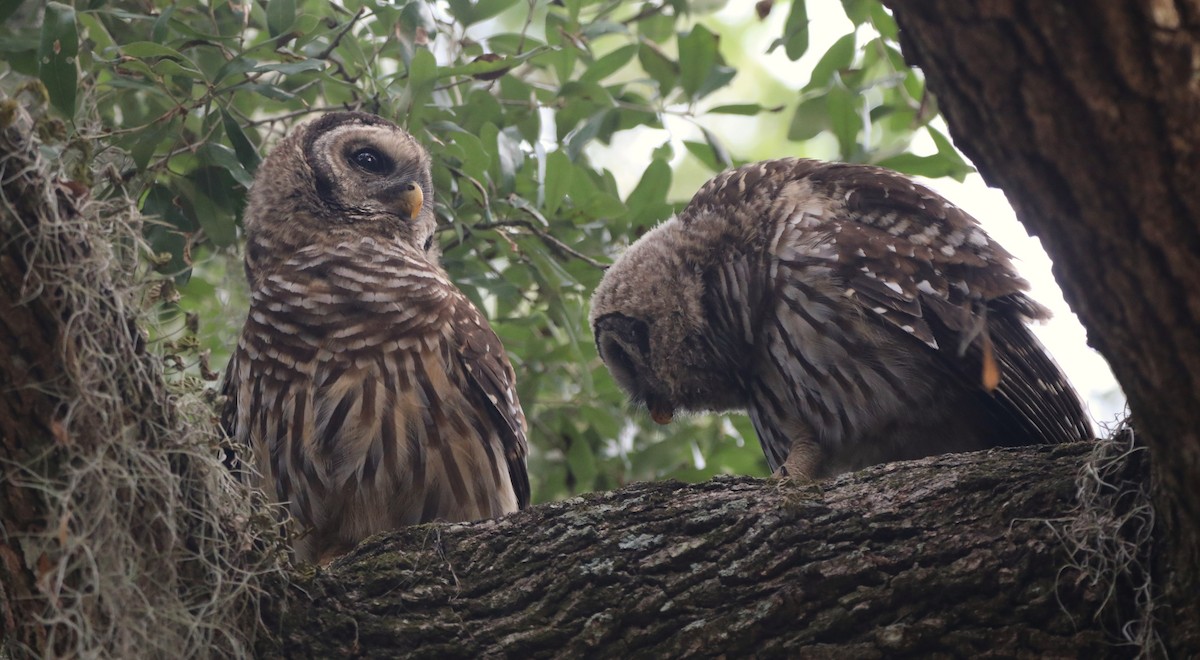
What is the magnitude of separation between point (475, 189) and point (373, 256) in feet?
1.45

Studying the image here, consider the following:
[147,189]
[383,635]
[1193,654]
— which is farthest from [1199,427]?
[147,189]

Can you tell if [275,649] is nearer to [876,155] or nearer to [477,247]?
[477,247]

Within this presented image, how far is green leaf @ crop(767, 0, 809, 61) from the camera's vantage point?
416cm

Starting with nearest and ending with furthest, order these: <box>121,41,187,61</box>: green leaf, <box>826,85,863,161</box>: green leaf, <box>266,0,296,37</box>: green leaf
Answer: <box>121,41,187,61</box>: green leaf
<box>266,0,296,37</box>: green leaf
<box>826,85,863,161</box>: green leaf

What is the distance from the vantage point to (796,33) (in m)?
4.20

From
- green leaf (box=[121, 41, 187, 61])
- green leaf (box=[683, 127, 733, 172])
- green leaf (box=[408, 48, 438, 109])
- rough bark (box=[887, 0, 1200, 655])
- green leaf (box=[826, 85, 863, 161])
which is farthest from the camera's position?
green leaf (box=[683, 127, 733, 172])

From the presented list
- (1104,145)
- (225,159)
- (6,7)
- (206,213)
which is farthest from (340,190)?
(1104,145)

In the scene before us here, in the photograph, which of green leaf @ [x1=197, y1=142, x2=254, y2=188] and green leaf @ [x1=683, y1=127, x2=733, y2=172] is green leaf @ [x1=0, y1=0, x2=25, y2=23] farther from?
green leaf @ [x1=683, y1=127, x2=733, y2=172]

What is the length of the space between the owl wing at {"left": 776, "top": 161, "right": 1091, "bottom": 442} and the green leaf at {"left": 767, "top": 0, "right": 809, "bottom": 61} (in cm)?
58

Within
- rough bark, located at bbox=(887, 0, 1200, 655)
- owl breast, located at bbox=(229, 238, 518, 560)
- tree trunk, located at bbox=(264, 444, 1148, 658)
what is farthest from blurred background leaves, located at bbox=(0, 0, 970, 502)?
rough bark, located at bbox=(887, 0, 1200, 655)

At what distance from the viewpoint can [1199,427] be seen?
6.74 ft

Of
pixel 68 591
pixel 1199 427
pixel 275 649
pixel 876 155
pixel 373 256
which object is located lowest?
Answer: pixel 275 649

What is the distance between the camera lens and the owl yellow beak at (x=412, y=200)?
4.37m

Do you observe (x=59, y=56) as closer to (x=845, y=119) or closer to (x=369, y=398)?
(x=369, y=398)
